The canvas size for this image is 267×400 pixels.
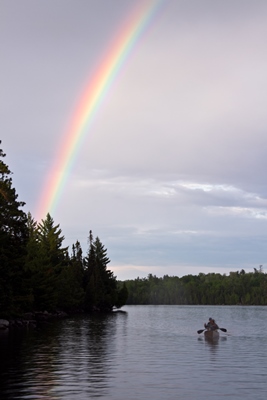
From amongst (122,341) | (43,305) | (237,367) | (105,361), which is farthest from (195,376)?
(43,305)

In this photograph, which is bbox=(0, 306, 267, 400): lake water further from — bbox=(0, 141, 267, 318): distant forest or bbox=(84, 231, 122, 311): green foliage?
bbox=(84, 231, 122, 311): green foliage

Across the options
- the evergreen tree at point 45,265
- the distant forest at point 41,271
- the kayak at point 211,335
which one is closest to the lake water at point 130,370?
the kayak at point 211,335

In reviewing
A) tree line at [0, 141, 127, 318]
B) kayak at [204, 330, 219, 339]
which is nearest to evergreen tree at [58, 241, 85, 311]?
tree line at [0, 141, 127, 318]

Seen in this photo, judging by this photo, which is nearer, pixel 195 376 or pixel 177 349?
pixel 195 376

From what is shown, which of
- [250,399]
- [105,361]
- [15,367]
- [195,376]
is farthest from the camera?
[105,361]

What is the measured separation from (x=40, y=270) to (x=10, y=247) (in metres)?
27.1

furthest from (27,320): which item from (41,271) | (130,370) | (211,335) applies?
(130,370)

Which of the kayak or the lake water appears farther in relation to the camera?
the kayak

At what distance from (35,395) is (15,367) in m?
9.09

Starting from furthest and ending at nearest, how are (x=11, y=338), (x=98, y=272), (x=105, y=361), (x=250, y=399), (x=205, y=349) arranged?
(x=98, y=272) → (x=11, y=338) → (x=205, y=349) → (x=105, y=361) → (x=250, y=399)

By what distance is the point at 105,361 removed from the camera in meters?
35.6

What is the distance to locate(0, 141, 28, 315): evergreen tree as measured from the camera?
5744 cm

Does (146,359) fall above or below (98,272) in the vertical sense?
below

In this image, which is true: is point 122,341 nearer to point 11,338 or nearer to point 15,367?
point 11,338
